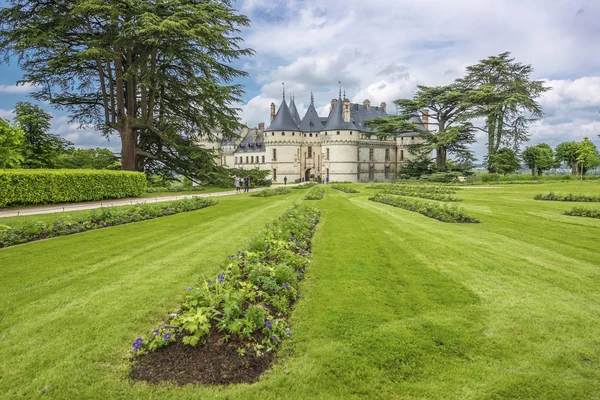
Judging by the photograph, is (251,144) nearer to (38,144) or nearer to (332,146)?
(332,146)

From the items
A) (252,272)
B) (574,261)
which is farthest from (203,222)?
(574,261)

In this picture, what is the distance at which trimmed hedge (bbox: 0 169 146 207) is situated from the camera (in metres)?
12.2

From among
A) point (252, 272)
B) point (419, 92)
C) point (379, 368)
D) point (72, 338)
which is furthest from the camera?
point (419, 92)

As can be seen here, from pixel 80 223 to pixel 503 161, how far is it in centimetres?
3818

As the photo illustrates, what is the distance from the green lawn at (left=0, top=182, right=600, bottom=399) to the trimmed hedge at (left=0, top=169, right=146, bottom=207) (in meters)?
7.34

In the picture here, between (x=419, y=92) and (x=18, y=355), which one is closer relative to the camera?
(x=18, y=355)

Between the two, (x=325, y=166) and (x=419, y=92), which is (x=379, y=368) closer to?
(x=419, y=92)

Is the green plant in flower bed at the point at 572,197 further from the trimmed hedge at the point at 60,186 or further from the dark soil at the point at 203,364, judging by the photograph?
the trimmed hedge at the point at 60,186

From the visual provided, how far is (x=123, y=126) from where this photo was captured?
66.3 ft

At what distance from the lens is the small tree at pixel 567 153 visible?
5002cm

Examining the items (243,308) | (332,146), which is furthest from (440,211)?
(332,146)

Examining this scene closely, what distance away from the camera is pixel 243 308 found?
12.0ft

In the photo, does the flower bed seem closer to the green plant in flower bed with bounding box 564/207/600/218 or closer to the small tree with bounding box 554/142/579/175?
the green plant in flower bed with bounding box 564/207/600/218

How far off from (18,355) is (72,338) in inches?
16.5
